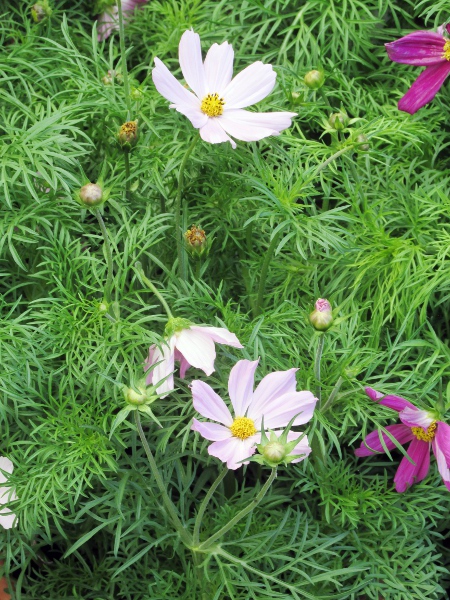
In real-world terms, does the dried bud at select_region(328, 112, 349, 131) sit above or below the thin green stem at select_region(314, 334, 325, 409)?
above

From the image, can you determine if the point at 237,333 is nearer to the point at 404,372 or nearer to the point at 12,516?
the point at 404,372

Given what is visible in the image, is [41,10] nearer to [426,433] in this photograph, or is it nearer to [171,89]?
[171,89]

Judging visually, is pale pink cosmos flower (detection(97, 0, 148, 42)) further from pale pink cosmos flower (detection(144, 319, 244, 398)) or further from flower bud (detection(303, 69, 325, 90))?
pale pink cosmos flower (detection(144, 319, 244, 398))

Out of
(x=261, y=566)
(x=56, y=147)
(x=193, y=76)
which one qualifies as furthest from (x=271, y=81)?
(x=261, y=566)

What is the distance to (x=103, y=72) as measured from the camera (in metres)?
1.30

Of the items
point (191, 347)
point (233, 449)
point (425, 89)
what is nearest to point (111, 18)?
point (425, 89)

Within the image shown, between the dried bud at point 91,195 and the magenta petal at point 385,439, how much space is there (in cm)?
41

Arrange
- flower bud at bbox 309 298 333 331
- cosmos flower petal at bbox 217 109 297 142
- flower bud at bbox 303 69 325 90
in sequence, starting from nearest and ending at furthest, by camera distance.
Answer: flower bud at bbox 309 298 333 331, cosmos flower petal at bbox 217 109 297 142, flower bud at bbox 303 69 325 90

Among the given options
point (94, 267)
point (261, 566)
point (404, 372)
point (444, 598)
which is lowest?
point (444, 598)

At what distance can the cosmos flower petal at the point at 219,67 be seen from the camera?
1100mm

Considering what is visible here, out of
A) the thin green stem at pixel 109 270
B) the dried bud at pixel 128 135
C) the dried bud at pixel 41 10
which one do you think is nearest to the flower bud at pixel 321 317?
the thin green stem at pixel 109 270

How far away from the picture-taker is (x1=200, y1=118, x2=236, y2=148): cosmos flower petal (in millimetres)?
1010

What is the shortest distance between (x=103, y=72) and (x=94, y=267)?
0.35 m

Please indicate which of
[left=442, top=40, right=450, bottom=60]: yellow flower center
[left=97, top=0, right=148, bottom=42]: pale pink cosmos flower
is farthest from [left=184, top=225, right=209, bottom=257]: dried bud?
[left=97, top=0, right=148, bottom=42]: pale pink cosmos flower
